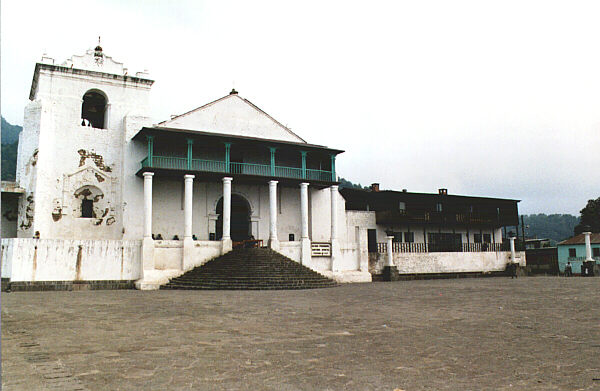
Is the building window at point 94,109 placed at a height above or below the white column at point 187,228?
above

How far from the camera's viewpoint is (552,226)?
13300cm

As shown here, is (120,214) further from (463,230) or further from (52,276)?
(463,230)

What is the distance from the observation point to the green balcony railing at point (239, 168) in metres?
23.4

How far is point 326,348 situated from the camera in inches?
240

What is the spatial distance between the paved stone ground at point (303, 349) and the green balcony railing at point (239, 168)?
13.5 meters

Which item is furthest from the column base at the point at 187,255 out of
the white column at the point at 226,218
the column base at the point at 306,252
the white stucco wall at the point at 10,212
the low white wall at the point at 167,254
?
the white stucco wall at the point at 10,212

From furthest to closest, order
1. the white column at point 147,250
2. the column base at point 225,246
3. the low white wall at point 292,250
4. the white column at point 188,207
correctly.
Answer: the low white wall at point 292,250, the column base at point 225,246, the white column at point 188,207, the white column at point 147,250

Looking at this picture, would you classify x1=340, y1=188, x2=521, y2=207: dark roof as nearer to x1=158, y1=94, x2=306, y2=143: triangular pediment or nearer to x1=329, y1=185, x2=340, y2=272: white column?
x1=329, y1=185, x2=340, y2=272: white column

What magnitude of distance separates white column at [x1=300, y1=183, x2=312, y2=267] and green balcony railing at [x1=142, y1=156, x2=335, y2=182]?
824 millimetres

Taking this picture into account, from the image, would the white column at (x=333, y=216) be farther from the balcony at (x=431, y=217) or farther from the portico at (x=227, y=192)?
the balcony at (x=431, y=217)

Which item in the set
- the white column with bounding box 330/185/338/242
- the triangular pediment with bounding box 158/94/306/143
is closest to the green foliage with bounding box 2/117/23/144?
the triangular pediment with bounding box 158/94/306/143

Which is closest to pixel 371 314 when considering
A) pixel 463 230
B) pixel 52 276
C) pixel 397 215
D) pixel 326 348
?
pixel 326 348

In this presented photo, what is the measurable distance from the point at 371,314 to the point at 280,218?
17185mm

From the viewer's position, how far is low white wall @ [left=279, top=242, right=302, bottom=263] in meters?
23.7
